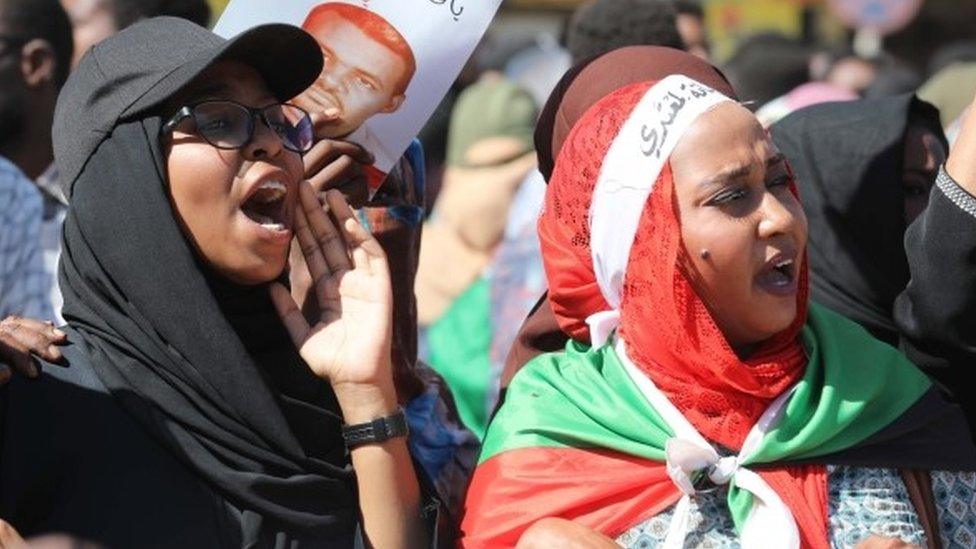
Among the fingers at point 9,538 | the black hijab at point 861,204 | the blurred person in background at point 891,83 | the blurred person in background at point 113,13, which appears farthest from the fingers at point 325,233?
the blurred person in background at point 891,83

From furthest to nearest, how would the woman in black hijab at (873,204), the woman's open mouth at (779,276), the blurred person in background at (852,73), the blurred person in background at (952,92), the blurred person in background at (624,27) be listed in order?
the blurred person in background at (852,73) → the blurred person in background at (952,92) → the blurred person in background at (624,27) → the woman in black hijab at (873,204) → the woman's open mouth at (779,276)

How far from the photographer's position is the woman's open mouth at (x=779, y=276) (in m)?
3.44

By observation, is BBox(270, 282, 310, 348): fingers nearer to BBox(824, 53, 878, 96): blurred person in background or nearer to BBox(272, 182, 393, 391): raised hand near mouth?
BBox(272, 182, 393, 391): raised hand near mouth

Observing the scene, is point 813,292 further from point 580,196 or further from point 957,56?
point 957,56

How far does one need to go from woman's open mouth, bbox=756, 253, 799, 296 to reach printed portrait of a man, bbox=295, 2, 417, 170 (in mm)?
797

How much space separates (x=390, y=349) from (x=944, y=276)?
1011 mm

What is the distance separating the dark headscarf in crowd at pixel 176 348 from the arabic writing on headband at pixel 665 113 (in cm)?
67

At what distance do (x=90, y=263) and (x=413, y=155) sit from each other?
1.05 metres

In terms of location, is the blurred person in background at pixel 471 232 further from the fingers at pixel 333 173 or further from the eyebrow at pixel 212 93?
the eyebrow at pixel 212 93

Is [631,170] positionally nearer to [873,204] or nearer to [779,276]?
[779,276]

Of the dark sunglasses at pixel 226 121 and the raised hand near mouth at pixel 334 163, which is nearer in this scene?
the dark sunglasses at pixel 226 121

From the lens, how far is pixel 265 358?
343 cm

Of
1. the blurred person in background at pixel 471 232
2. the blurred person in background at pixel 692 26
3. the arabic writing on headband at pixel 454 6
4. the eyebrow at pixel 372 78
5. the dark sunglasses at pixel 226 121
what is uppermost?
the arabic writing on headband at pixel 454 6

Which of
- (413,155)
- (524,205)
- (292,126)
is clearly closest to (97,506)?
(292,126)
